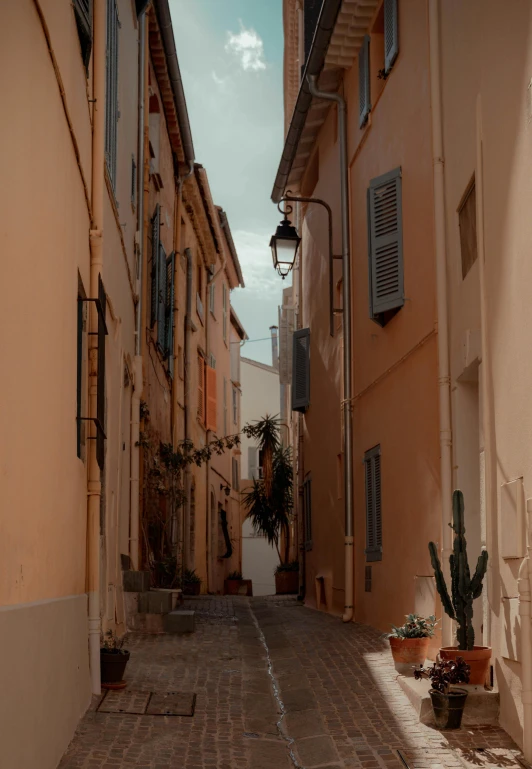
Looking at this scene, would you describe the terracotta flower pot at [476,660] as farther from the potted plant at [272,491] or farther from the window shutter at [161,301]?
the potted plant at [272,491]

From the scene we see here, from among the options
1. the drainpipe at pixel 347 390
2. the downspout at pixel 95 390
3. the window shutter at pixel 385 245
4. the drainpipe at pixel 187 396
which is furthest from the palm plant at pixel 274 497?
the downspout at pixel 95 390

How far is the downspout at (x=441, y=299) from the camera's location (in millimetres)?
8383

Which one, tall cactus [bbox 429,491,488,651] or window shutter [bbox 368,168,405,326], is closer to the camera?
tall cactus [bbox 429,491,488,651]

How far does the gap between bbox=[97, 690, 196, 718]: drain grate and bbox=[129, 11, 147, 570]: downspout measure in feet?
15.2

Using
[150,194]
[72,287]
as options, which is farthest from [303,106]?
[72,287]

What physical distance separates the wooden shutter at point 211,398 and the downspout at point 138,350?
1024cm

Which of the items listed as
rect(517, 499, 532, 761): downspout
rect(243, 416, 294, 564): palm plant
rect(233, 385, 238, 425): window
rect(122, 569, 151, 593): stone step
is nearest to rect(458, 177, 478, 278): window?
rect(517, 499, 532, 761): downspout

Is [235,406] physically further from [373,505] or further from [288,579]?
[373,505]

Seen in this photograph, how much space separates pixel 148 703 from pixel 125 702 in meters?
0.17

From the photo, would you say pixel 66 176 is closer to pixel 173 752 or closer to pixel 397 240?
pixel 173 752

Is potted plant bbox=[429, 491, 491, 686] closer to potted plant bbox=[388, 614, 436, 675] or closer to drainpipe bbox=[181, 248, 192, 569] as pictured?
potted plant bbox=[388, 614, 436, 675]

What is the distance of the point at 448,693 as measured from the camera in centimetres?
637

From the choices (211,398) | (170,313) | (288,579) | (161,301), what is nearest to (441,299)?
(161,301)

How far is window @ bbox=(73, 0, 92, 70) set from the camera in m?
6.73
